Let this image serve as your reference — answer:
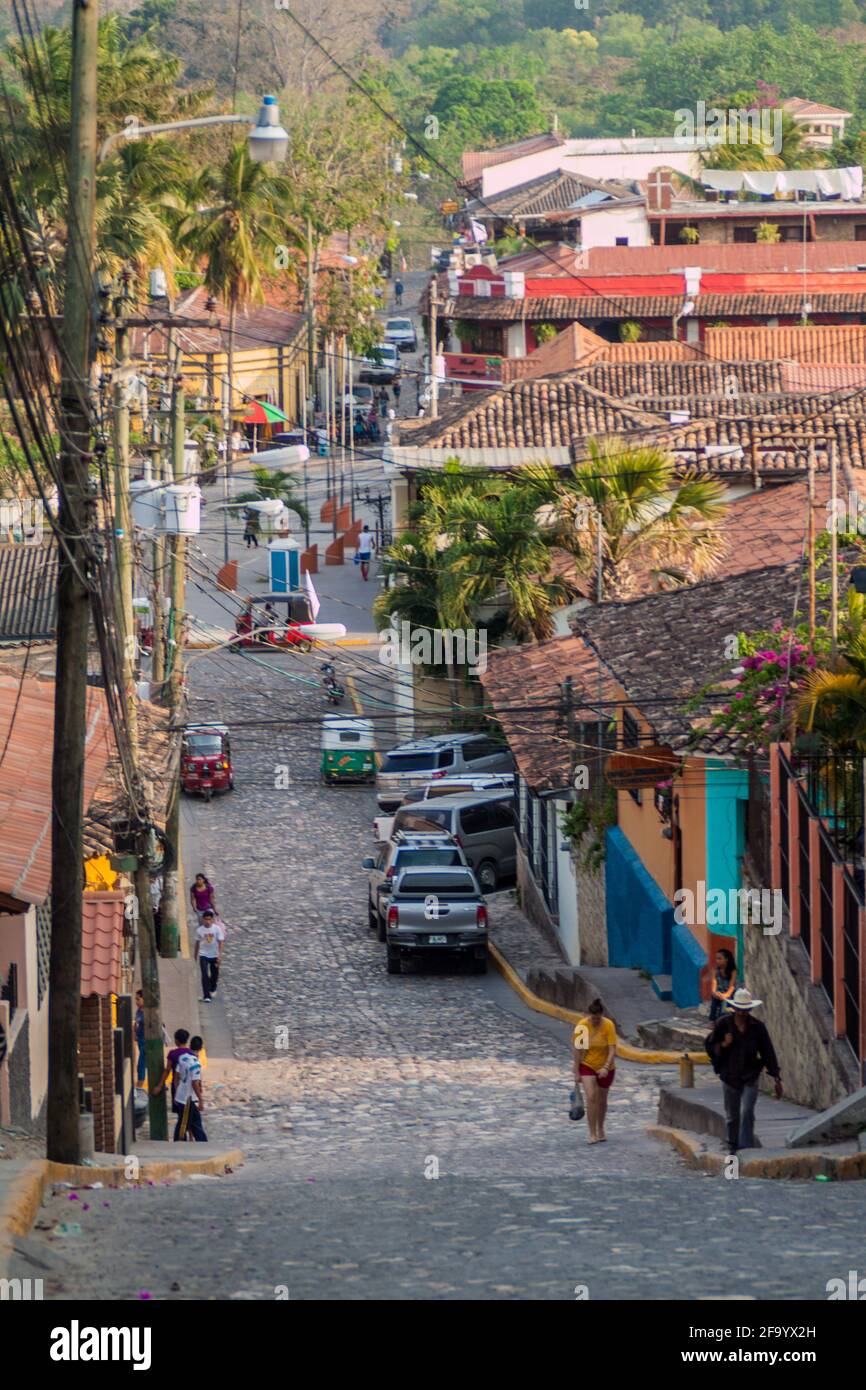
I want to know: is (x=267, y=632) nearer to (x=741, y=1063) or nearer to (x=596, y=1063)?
(x=596, y=1063)

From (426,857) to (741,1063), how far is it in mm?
17825

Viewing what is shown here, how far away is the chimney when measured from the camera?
9644cm

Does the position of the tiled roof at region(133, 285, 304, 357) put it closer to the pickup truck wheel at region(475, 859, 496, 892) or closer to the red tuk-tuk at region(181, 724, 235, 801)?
the red tuk-tuk at region(181, 724, 235, 801)

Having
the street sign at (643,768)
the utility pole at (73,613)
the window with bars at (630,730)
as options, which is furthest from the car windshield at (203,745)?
the utility pole at (73,613)

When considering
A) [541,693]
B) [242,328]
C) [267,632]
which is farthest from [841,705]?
[242,328]

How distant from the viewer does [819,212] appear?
294ft

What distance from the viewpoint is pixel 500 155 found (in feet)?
405

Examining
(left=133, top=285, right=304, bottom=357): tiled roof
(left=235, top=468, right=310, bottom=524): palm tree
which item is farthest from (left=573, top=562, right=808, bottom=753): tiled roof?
(left=133, top=285, right=304, bottom=357): tiled roof

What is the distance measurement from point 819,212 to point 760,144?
1710 centimetres

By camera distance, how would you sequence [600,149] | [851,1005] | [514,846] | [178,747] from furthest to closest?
[600,149], [514,846], [178,747], [851,1005]

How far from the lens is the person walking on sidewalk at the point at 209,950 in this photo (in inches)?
1147

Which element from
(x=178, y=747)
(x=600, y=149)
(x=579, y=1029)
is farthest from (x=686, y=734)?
(x=600, y=149)

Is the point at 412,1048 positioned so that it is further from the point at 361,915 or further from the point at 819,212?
the point at 819,212

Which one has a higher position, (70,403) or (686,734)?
(70,403)
